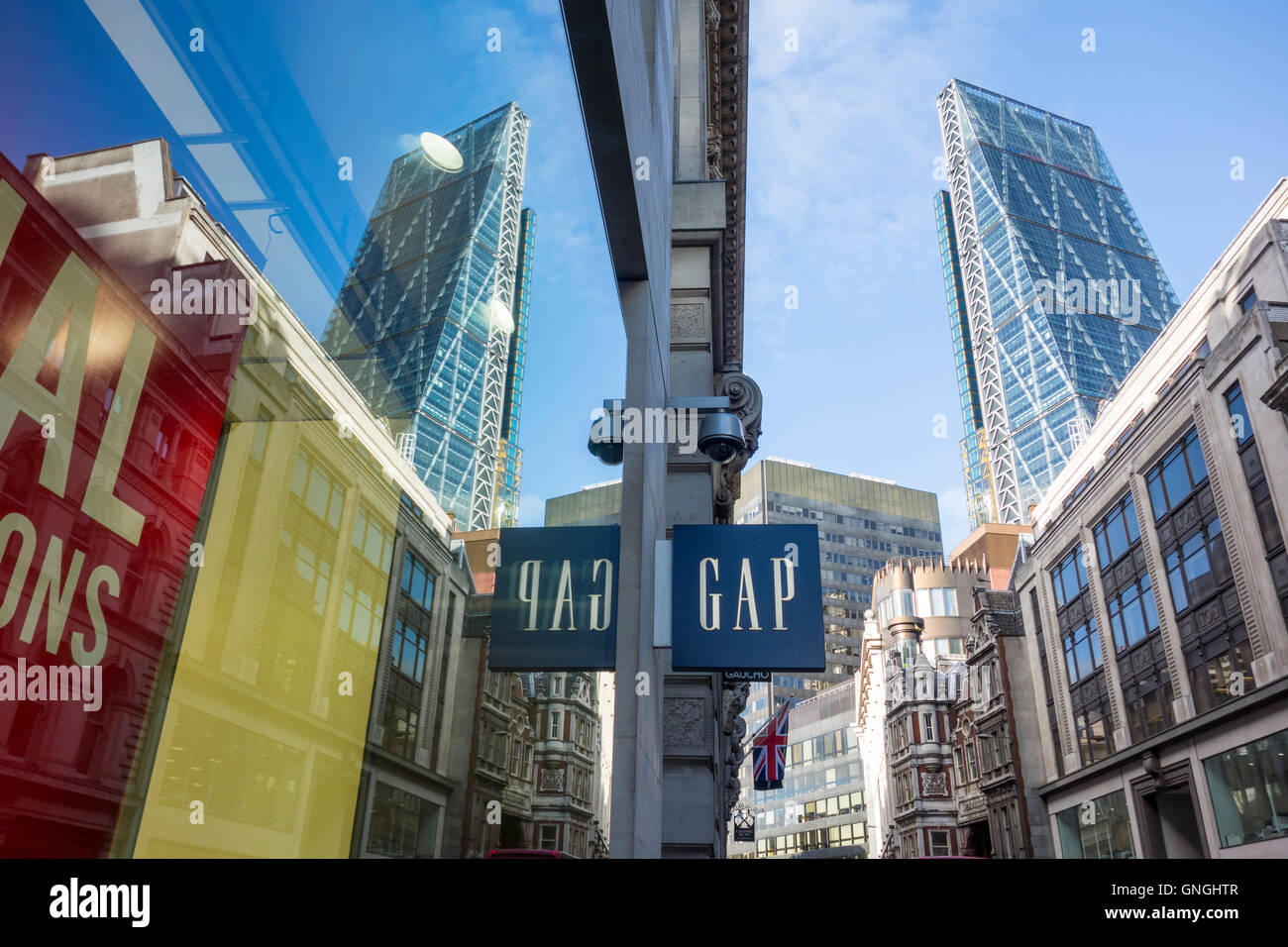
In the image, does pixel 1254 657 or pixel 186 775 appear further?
pixel 1254 657

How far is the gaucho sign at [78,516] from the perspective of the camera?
1.34 metres

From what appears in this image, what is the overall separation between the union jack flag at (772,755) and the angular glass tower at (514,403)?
30073 mm

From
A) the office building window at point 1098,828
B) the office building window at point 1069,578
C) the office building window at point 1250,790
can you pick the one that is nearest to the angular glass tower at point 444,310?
the office building window at point 1250,790

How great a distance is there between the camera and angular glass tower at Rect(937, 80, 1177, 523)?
150500 mm

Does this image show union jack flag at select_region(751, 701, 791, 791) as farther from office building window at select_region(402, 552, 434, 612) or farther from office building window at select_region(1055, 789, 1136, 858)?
office building window at select_region(402, 552, 434, 612)

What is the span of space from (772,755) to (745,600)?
91.8ft

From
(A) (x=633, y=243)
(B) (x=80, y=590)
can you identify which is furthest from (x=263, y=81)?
(A) (x=633, y=243)

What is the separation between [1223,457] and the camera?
134 feet

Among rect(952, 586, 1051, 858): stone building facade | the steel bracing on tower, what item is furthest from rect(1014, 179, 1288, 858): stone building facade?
the steel bracing on tower

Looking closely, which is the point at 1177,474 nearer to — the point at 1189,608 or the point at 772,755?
the point at 1189,608

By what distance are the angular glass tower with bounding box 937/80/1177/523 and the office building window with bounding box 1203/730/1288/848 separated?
11235 cm

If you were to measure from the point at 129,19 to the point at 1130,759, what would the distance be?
57226mm
